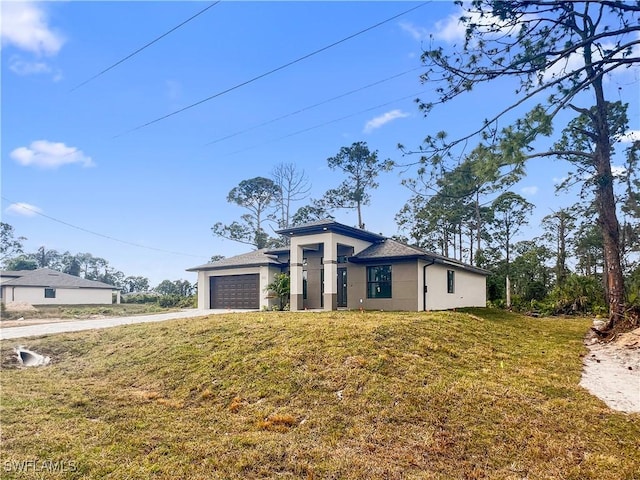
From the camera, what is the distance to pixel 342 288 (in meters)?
Answer: 17.2

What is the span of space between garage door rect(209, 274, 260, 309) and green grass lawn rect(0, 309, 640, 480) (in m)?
10.6

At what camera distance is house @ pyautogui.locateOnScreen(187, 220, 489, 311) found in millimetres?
15422

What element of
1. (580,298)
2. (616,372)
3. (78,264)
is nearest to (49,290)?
(78,264)

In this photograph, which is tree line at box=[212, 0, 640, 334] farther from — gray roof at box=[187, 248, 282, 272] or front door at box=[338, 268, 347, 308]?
gray roof at box=[187, 248, 282, 272]

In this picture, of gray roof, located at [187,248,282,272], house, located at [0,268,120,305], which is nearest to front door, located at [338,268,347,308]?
gray roof, located at [187,248,282,272]

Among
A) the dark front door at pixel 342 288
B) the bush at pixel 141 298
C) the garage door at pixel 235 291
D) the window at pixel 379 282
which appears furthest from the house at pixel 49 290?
the window at pixel 379 282

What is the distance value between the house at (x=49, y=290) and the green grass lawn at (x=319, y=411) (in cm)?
2636

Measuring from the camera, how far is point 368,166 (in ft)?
105

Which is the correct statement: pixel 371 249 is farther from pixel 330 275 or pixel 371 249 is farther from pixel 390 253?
pixel 330 275

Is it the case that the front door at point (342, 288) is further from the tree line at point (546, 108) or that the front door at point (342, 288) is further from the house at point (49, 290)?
the house at point (49, 290)

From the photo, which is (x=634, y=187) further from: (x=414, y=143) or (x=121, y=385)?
(x=121, y=385)

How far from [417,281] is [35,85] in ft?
44.8

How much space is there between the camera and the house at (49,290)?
31.1 m

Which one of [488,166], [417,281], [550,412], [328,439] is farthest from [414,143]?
[417,281]
